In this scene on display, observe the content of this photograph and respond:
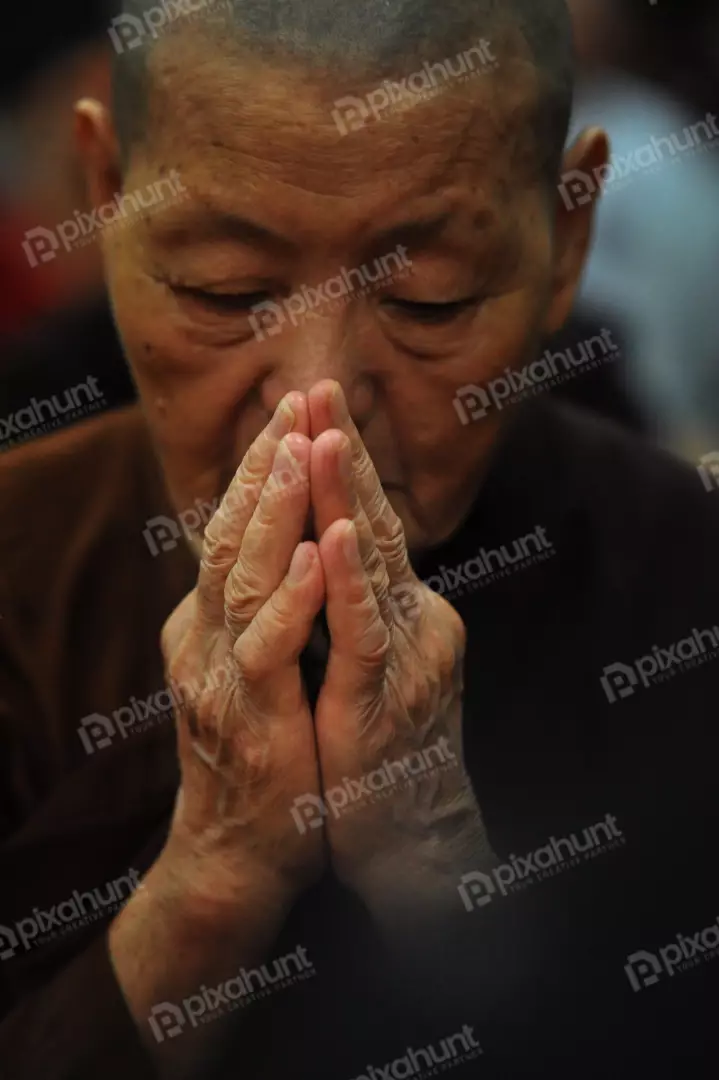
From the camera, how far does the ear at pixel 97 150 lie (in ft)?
2.84

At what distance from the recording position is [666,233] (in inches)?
37.1

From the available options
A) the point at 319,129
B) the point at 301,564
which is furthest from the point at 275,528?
the point at 319,129

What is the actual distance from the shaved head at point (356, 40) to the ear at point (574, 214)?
0.05m

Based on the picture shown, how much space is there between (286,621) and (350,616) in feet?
0.15

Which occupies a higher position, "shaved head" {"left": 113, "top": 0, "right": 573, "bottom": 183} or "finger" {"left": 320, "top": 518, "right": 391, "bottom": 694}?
"shaved head" {"left": 113, "top": 0, "right": 573, "bottom": 183}

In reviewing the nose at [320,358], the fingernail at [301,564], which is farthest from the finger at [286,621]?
the nose at [320,358]

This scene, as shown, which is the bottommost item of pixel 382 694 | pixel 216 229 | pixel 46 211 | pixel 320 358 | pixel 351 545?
pixel 382 694

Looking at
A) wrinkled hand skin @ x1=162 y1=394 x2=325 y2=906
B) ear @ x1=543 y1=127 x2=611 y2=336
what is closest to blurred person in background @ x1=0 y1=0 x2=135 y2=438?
wrinkled hand skin @ x1=162 y1=394 x2=325 y2=906

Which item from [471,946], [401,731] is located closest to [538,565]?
[401,731]

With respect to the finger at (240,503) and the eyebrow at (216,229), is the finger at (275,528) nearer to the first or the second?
the finger at (240,503)

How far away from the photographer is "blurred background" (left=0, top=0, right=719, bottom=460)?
90cm

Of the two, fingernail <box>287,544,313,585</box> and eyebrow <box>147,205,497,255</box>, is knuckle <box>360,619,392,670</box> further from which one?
eyebrow <box>147,205,497,255</box>

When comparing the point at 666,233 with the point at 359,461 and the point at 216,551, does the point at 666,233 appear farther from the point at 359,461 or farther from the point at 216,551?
the point at 216,551

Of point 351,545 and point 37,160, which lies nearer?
point 351,545
